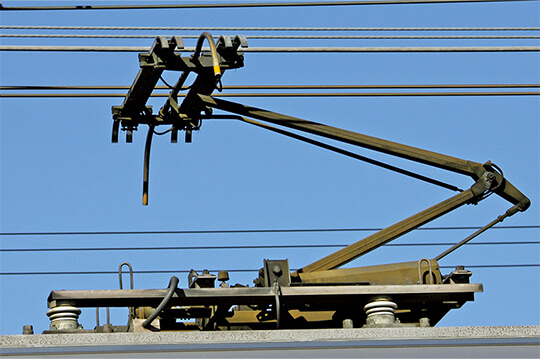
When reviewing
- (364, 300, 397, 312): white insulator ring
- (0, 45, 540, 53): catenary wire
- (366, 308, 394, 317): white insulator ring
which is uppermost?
(0, 45, 540, 53): catenary wire

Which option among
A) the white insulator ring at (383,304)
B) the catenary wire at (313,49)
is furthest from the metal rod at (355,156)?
the white insulator ring at (383,304)

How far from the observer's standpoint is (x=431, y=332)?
6.12m

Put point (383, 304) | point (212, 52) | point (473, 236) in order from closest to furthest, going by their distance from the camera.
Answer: point (383, 304) < point (212, 52) < point (473, 236)

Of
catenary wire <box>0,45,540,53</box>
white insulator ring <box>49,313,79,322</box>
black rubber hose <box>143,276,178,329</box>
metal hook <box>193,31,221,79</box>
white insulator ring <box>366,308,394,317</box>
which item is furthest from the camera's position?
catenary wire <box>0,45,540,53</box>

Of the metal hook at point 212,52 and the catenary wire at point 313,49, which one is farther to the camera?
the catenary wire at point 313,49

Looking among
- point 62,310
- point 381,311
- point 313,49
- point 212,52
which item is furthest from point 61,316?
point 313,49

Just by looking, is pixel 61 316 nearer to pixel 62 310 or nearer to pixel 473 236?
pixel 62 310

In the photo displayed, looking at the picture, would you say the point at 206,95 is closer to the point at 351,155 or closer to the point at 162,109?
the point at 162,109

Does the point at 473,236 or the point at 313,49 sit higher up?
the point at 313,49

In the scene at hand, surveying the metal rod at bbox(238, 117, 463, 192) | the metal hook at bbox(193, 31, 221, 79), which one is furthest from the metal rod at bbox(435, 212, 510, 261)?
the metal hook at bbox(193, 31, 221, 79)

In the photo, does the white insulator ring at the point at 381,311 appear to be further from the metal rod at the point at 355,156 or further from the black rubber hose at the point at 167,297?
the metal rod at the point at 355,156

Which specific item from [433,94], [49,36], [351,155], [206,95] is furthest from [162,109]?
[433,94]

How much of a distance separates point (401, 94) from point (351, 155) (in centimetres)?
131

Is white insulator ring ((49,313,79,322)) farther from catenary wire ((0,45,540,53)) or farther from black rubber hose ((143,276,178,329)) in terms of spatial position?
catenary wire ((0,45,540,53))
